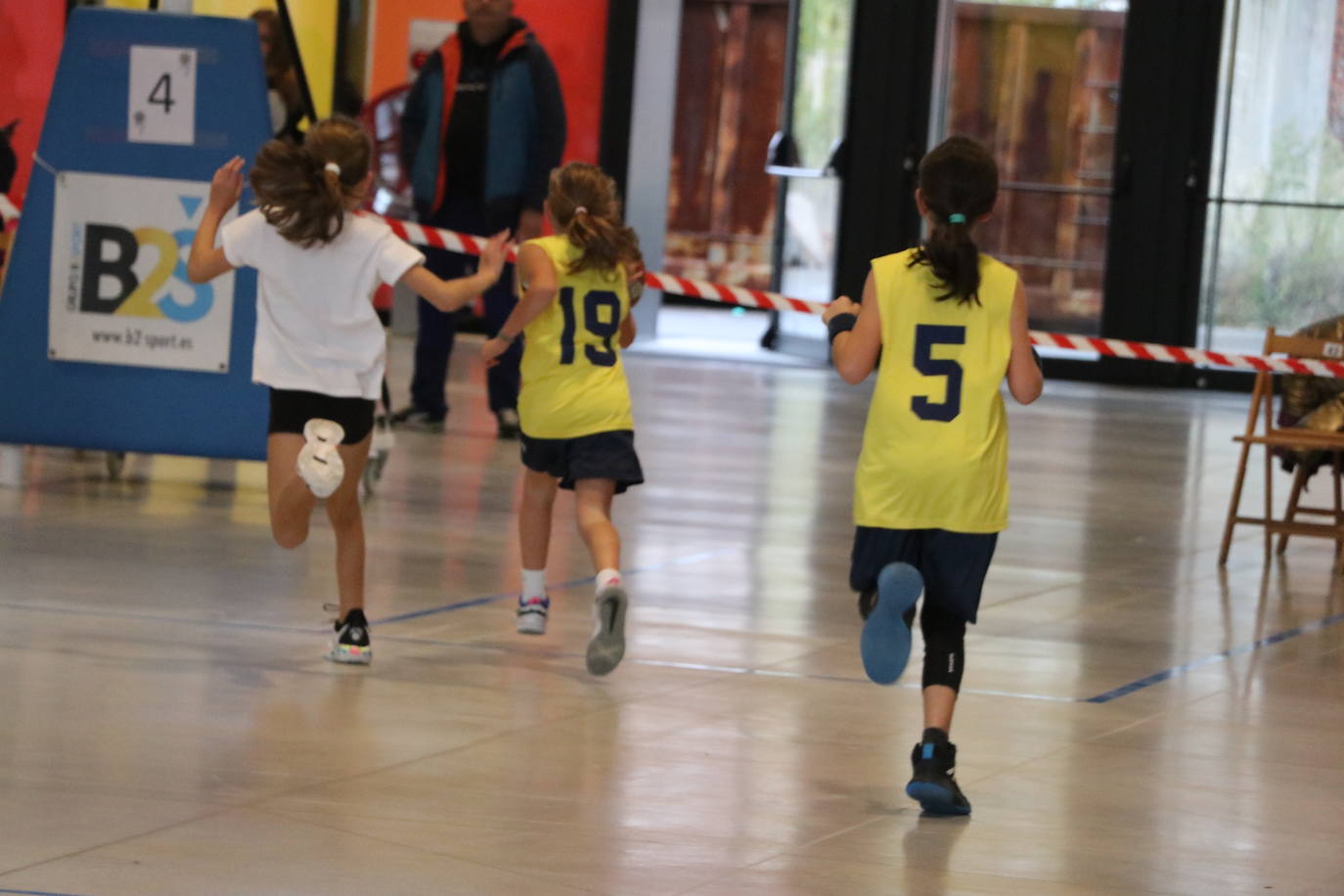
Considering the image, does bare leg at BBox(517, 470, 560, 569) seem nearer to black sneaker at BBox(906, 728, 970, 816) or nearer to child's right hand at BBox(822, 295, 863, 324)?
child's right hand at BBox(822, 295, 863, 324)

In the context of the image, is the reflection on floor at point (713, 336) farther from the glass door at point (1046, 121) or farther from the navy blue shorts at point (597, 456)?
the navy blue shorts at point (597, 456)

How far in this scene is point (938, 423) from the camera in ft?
16.5

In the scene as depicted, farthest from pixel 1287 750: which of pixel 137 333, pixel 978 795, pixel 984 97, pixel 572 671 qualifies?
pixel 984 97

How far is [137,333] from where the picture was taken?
29.7 ft

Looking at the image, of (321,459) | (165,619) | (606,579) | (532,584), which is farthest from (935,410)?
(165,619)

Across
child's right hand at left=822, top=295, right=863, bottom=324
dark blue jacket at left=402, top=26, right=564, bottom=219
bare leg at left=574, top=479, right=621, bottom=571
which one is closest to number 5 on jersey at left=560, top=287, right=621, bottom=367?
bare leg at left=574, top=479, right=621, bottom=571

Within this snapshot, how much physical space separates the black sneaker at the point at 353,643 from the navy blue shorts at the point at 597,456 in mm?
729

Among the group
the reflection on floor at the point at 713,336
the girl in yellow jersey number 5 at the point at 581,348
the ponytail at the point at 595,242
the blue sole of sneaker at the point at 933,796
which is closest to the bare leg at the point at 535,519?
the girl in yellow jersey number 5 at the point at 581,348

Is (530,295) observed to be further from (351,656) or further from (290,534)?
(351,656)

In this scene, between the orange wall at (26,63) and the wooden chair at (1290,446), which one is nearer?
the wooden chair at (1290,446)

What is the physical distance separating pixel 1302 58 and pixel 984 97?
2451 millimetres

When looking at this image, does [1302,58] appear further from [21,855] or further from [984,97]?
[21,855]

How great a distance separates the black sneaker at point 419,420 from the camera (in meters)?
12.0

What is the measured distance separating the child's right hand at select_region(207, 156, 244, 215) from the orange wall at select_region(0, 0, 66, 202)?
7.54 meters
